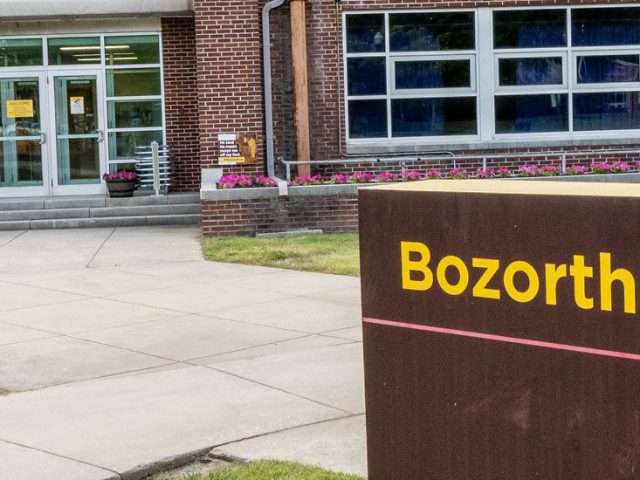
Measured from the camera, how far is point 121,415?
21.7 feet

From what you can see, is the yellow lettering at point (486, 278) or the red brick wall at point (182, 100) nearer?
the yellow lettering at point (486, 278)

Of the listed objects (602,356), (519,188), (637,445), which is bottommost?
(637,445)

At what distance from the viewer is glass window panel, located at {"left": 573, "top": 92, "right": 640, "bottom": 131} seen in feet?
63.1

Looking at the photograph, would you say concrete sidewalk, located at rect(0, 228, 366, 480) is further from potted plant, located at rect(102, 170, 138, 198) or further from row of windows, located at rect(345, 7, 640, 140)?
row of windows, located at rect(345, 7, 640, 140)

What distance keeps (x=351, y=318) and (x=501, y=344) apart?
5.54 metres

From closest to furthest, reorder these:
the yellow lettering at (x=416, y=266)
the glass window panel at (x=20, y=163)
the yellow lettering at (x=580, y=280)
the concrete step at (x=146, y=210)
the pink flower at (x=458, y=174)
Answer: the yellow lettering at (x=580, y=280)
the yellow lettering at (x=416, y=266)
the pink flower at (x=458, y=174)
the concrete step at (x=146, y=210)
the glass window panel at (x=20, y=163)

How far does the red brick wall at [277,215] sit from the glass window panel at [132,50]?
16.5ft

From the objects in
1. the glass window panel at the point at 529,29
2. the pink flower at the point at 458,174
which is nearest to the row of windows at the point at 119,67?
the pink flower at the point at 458,174

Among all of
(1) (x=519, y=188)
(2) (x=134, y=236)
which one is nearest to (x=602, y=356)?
(1) (x=519, y=188)

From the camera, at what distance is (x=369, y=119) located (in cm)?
1881

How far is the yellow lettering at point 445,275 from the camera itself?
420 cm

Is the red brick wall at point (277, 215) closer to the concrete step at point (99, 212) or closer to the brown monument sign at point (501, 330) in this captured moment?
the concrete step at point (99, 212)

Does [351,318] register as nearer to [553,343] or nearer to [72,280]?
[72,280]

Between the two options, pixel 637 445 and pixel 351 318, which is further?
pixel 351 318
